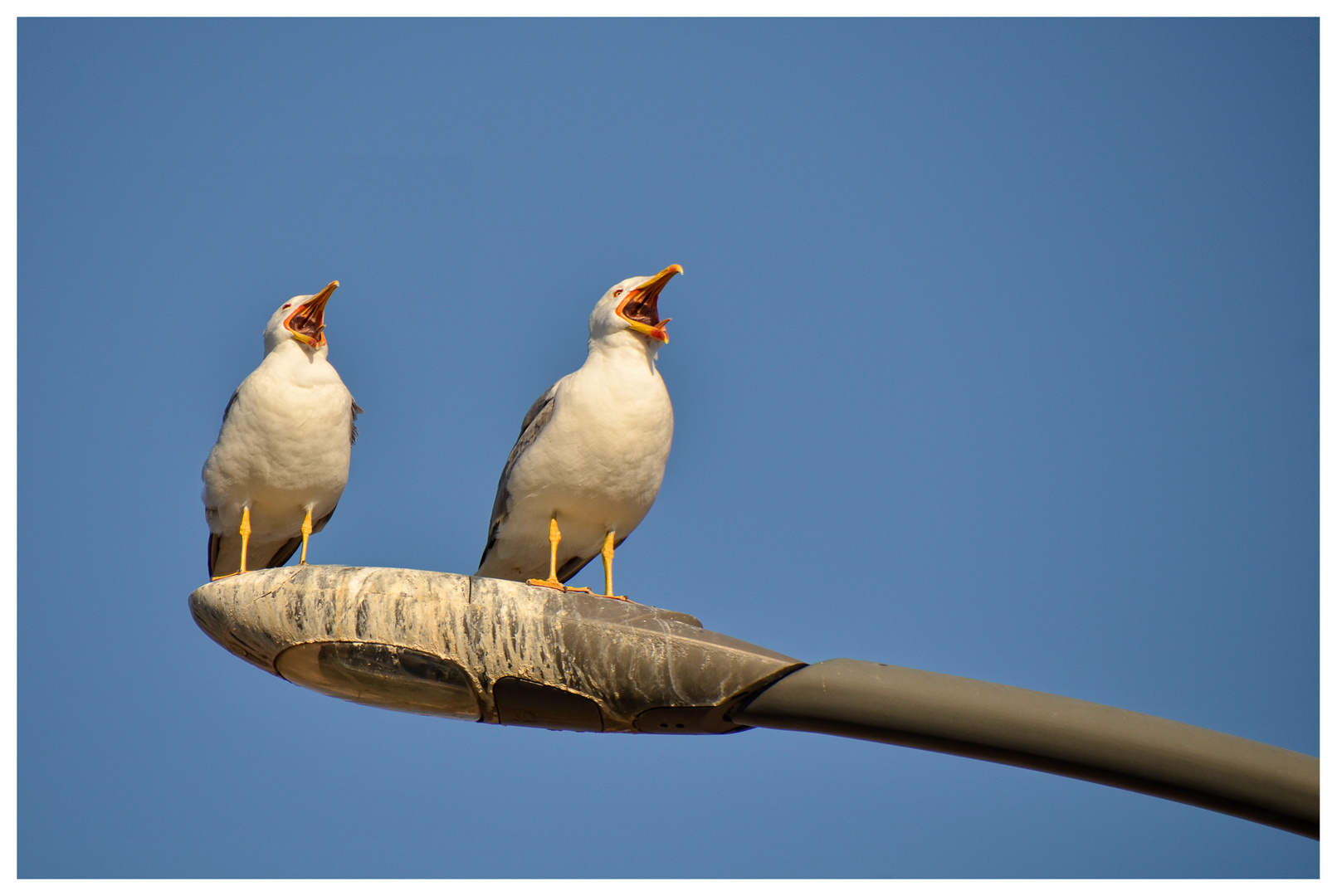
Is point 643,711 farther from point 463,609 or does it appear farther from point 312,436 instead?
point 312,436

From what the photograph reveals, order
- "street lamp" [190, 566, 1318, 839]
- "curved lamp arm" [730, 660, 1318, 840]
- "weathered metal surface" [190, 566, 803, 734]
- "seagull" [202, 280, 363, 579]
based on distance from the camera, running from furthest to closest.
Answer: "seagull" [202, 280, 363, 579]
"weathered metal surface" [190, 566, 803, 734]
"street lamp" [190, 566, 1318, 839]
"curved lamp arm" [730, 660, 1318, 840]

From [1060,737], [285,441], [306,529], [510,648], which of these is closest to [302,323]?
[285,441]

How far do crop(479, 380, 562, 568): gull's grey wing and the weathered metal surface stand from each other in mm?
3175

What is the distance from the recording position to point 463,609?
22.7ft

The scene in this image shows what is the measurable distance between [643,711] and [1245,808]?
2.83 m

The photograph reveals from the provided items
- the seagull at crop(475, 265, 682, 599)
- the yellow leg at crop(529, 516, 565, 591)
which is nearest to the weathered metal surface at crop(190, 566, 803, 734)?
the seagull at crop(475, 265, 682, 599)

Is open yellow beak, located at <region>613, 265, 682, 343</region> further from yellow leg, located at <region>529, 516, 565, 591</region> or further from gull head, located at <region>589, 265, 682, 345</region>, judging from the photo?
yellow leg, located at <region>529, 516, 565, 591</region>

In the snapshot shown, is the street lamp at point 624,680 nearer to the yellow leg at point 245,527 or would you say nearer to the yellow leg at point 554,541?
the yellow leg at point 554,541

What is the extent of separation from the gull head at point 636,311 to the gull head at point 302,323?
7.78ft

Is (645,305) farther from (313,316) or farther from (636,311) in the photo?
(313,316)

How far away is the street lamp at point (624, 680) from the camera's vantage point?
6047mm

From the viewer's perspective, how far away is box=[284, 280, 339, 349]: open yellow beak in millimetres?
11102

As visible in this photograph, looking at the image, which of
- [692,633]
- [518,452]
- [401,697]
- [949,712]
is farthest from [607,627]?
[518,452]

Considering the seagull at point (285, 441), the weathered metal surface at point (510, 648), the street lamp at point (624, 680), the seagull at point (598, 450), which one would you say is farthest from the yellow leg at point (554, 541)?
the weathered metal surface at point (510, 648)
